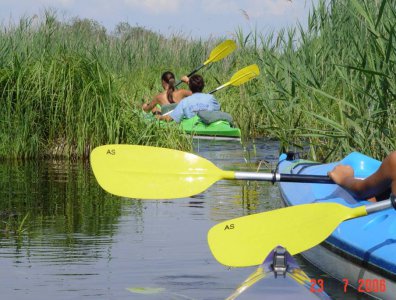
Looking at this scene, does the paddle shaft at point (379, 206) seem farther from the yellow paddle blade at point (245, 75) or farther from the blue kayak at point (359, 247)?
the yellow paddle blade at point (245, 75)

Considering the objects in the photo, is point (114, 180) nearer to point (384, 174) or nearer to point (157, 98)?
point (384, 174)

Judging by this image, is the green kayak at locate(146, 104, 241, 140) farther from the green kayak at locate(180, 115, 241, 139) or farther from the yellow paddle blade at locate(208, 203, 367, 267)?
the yellow paddle blade at locate(208, 203, 367, 267)

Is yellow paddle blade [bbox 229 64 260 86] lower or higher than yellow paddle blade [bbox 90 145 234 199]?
higher

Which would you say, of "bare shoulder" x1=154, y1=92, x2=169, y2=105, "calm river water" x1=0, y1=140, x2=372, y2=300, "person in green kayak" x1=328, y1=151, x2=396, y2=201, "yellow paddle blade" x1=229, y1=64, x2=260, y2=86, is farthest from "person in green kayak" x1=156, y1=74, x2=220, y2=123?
"person in green kayak" x1=328, y1=151, x2=396, y2=201

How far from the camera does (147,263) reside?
5914 millimetres

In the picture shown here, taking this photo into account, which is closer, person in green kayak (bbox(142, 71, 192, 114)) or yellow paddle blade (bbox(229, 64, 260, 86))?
yellow paddle blade (bbox(229, 64, 260, 86))

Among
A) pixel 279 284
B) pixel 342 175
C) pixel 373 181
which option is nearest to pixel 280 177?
pixel 342 175

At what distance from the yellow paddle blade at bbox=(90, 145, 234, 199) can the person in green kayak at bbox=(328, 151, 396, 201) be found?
632 millimetres

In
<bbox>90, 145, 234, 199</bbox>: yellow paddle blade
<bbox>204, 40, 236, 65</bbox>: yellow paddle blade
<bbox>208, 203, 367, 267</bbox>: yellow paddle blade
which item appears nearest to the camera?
<bbox>208, 203, 367, 267</bbox>: yellow paddle blade

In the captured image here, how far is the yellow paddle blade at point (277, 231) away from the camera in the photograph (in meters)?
4.95

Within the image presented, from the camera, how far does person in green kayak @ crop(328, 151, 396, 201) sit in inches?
202

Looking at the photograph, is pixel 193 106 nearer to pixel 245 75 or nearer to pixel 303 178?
pixel 245 75

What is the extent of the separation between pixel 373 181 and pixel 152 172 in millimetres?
1360
